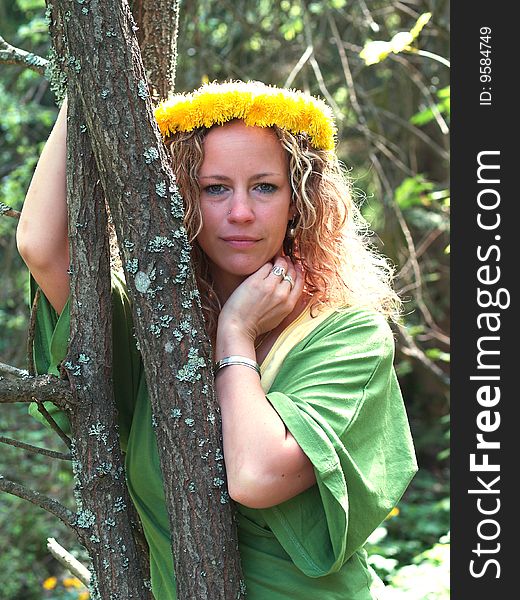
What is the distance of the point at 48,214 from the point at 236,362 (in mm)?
429

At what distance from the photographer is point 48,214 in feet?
4.87

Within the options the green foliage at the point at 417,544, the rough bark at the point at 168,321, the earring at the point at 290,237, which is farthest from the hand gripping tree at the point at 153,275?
the green foliage at the point at 417,544

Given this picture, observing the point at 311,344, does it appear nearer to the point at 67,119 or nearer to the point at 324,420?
the point at 324,420

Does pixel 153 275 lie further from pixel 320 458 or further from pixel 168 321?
pixel 320 458

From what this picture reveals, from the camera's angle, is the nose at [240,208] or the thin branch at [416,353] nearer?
the nose at [240,208]

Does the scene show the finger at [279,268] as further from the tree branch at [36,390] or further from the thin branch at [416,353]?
the thin branch at [416,353]

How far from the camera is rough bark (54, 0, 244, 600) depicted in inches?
51.9

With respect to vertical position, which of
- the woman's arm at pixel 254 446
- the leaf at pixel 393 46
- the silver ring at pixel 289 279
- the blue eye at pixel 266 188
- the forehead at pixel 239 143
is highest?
the leaf at pixel 393 46

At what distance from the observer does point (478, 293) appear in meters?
2.10

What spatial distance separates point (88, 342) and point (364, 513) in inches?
21.7

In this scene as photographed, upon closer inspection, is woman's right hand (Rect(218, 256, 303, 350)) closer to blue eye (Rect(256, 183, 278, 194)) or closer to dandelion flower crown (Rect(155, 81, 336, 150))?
blue eye (Rect(256, 183, 278, 194))

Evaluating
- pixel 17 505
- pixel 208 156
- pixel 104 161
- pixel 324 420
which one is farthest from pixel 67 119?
pixel 17 505

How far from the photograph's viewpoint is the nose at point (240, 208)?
4.89 feet

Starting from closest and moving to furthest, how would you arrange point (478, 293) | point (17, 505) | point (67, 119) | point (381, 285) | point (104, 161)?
point (104, 161), point (67, 119), point (381, 285), point (478, 293), point (17, 505)
